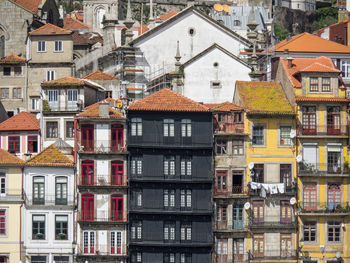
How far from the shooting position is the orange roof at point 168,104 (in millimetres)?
86250

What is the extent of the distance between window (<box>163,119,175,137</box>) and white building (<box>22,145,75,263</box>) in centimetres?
758

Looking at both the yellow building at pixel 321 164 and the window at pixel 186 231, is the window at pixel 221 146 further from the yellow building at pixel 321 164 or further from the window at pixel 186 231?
the window at pixel 186 231

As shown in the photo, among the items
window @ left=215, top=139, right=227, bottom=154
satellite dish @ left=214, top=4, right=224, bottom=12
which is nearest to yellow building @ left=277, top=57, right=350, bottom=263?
window @ left=215, top=139, right=227, bottom=154

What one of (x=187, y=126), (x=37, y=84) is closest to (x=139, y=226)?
(x=187, y=126)

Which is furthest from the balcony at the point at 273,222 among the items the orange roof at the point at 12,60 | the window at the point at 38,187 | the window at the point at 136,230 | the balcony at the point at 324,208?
the orange roof at the point at 12,60

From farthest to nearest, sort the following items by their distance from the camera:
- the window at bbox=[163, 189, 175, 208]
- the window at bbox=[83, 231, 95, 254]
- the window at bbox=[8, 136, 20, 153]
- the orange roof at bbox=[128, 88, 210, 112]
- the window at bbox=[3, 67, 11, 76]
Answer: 1. the window at bbox=[3, 67, 11, 76]
2. the window at bbox=[8, 136, 20, 153]
3. the orange roof at bbox=[128, 88, 210, 112]
4. the window at bbox=[163, 189, 175, 208]
5. the window at bbox=[83, 231, 95, 254]

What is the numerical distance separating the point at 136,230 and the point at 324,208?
14410 mm

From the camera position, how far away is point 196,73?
314 feet

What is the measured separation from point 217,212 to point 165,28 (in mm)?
23763

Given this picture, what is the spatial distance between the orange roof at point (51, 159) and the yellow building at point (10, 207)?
1053 mm

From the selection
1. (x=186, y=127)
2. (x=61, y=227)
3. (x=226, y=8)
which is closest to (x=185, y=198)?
(x=186, y=127)

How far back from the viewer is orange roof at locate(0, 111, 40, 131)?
295ft

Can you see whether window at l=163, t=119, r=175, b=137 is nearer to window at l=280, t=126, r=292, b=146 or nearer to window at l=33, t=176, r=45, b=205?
window at l=280, t=126, r=292, b=146

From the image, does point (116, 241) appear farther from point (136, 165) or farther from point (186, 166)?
point (186, 166)
